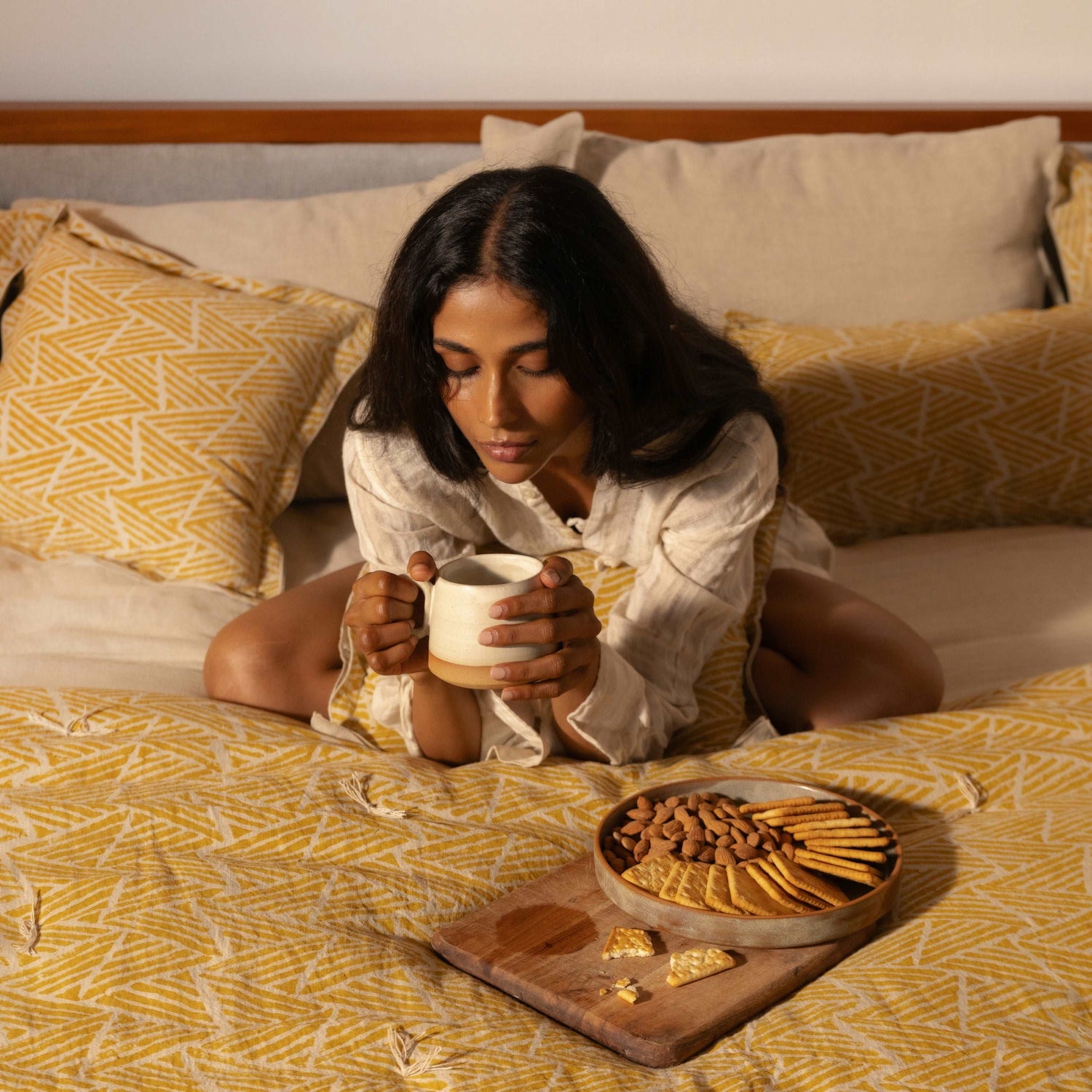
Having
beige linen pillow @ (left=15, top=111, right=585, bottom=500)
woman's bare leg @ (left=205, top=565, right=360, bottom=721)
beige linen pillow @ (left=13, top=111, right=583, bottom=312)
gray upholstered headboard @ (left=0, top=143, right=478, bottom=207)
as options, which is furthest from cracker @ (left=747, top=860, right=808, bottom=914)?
gray upholstered headboard @ (left=0, top=143, right=478, bottom=207)

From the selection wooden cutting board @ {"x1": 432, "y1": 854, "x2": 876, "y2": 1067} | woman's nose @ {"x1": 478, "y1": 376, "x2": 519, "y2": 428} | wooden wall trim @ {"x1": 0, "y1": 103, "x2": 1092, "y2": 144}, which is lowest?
wooden cutting board @ {"x1": 432, "y1": 854, "x2": 876, "y2": 1067}

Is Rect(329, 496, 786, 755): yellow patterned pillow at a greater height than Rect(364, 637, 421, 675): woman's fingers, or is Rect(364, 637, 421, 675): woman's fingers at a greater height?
Rect(364, 637, 421, 675): woman's fingers

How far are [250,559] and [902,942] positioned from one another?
1133 millimetres

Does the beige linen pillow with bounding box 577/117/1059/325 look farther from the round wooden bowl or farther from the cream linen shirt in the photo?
the round wooden bowl

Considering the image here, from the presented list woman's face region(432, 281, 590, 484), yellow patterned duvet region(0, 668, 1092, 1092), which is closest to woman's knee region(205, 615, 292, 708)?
yellow patterned duvet region(0, 668, 1092, 1092)

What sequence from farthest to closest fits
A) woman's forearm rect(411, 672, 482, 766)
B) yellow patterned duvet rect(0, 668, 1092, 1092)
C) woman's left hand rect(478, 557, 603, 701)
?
woman's forearm rect(411, 672, 482, 766) → woman's left hand rect(478, 557, 603, 701) → yellow patterned duvet rect(0, 668, 1092, 1092)

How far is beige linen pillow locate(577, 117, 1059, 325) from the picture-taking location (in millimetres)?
2098

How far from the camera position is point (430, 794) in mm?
1232

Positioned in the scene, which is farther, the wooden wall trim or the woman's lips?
the wooden wall trim

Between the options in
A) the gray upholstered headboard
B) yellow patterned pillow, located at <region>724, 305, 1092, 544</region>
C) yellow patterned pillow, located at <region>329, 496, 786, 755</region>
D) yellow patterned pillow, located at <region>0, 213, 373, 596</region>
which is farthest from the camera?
the gray upholstered headboard

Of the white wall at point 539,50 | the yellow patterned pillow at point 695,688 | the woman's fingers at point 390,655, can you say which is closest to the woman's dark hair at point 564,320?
the yellow patterned pillow at point 695,688

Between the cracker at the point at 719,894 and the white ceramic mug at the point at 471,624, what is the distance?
25cm

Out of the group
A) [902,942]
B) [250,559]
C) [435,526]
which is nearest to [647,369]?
[435,526]

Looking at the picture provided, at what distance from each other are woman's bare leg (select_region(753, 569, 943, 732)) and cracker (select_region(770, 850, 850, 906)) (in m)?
0.48
